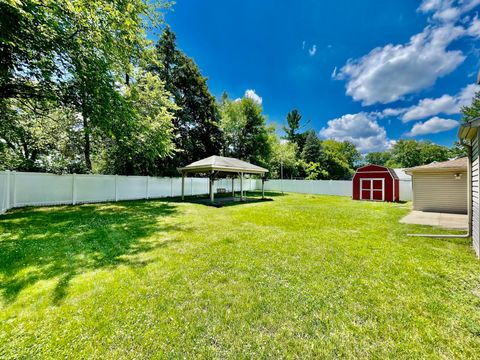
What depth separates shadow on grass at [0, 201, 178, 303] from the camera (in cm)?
323

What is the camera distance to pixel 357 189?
1638 centimetres

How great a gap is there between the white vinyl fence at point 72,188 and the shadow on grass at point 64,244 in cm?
149

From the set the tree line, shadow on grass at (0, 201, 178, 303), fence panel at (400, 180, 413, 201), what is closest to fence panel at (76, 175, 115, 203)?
the tree line

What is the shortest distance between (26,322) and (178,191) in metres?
14.1

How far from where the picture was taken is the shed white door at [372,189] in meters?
15.3

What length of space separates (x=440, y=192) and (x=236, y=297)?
12.0 m

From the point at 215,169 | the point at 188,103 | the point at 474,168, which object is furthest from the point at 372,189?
the point at 188,103

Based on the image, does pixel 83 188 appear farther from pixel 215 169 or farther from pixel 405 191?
pixel 405 191

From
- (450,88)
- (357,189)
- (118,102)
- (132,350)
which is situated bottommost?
(132,350)

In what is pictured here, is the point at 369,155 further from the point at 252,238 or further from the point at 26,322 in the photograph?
the point at 26,322

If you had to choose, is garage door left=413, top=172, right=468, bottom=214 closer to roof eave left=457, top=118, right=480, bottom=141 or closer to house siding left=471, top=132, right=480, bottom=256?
house siding left=471, top=132, right=480, bottom=256

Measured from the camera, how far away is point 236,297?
269 cm

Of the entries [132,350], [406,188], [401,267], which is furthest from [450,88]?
[132,350]

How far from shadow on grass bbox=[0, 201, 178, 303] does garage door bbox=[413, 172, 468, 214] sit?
38.5ft
